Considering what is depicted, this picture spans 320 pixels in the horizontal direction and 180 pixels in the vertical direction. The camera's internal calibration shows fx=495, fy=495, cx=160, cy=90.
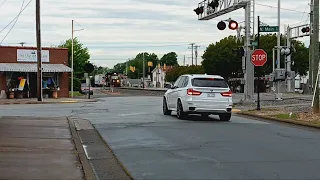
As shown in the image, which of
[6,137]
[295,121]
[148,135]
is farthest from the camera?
[295,121]

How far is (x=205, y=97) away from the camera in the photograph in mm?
18344

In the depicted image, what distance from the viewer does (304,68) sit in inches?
2992

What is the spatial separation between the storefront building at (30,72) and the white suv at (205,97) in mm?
26052

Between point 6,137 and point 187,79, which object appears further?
point 187,79

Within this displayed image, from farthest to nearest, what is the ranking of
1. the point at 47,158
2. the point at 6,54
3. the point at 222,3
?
the point at 6,54
the point at 222,3
the point at 47,158

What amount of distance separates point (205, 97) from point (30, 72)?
28.1 m

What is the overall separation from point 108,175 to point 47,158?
1881mm

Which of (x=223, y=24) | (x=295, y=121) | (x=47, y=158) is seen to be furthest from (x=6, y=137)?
(x=223, y=24)

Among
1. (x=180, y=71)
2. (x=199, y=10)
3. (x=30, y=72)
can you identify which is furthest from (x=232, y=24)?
(x=180, y=71)

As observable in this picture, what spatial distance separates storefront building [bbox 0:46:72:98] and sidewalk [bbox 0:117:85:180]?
89.5 ft

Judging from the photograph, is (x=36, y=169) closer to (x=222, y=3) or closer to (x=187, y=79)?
(x=187, y=79)

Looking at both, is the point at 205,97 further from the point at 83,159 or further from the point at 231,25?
the point at 231,25

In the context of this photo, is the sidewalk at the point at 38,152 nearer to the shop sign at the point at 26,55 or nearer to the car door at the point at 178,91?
the car door at the point at 178,91

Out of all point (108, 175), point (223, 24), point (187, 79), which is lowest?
point (108, 175)
